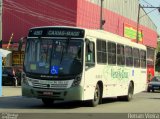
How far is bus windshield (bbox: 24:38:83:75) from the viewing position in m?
20.0

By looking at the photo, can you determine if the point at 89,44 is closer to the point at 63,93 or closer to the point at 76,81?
the point at 76,81

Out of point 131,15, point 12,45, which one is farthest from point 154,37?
point 12,45

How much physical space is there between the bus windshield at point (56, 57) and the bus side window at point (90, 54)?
375mm

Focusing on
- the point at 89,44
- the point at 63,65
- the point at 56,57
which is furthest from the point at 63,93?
the point at 89,44

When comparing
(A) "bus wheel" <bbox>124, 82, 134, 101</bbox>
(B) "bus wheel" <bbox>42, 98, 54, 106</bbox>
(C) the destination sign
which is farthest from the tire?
(C) the destination sign

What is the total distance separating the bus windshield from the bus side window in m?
0.37

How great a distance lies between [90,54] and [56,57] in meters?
1.47

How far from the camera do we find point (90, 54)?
68.6ft

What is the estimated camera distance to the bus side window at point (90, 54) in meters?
20.5

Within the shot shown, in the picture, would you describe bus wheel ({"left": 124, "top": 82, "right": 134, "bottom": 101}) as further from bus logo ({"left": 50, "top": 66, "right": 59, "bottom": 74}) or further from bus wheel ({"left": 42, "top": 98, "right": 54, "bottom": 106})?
bus logo ({"left": 50, "top": 66, "right": 59, "bottom": 74})

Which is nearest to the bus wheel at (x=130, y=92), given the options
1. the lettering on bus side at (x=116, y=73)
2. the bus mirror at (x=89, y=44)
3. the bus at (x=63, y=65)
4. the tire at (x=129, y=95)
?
the tire at (x=129, y=95)

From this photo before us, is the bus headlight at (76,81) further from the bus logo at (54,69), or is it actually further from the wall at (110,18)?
the wall at (110,18)

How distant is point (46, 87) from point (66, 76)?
0.82 metres

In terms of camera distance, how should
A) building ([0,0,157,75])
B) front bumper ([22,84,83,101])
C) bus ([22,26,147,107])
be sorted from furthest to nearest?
building ([0,0,157,75]) < bus ([22,26,147,107]) < front bumper ([22,84,83,101])
